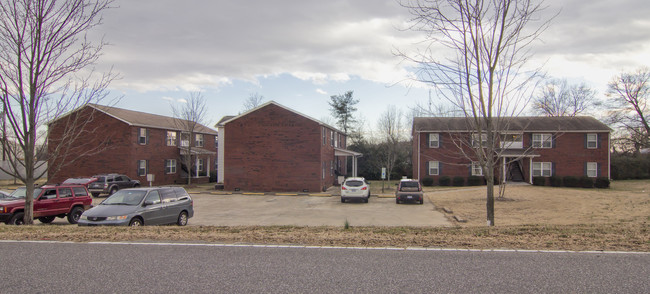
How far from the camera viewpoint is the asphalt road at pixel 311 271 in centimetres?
498

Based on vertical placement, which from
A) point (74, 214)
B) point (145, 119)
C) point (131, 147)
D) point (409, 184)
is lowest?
point (74, 214)

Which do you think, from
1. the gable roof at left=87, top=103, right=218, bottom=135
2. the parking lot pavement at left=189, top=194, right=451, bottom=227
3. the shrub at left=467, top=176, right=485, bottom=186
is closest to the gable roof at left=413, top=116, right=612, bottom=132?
the shrub at left=467, top=176, right=485, bottom=186

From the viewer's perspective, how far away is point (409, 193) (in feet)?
76.1

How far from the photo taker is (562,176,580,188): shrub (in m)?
35.0

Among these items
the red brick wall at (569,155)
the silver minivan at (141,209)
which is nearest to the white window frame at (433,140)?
the red brick wall at (569,155)

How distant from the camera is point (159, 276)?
548 centimetres

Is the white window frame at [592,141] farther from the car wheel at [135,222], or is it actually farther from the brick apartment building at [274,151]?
the car wheel at [135,222]

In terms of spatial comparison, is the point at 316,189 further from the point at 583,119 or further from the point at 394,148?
the point at 583,119

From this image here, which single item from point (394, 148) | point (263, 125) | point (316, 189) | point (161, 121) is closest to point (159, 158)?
point (161, 121)

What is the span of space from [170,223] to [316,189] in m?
17.1

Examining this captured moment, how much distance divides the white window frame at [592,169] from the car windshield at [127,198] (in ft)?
125

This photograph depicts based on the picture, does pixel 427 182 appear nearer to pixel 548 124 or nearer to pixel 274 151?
pixel 548 124

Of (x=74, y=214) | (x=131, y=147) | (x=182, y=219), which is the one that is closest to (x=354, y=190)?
(x=182, y=219)

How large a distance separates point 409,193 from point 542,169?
811 inches
